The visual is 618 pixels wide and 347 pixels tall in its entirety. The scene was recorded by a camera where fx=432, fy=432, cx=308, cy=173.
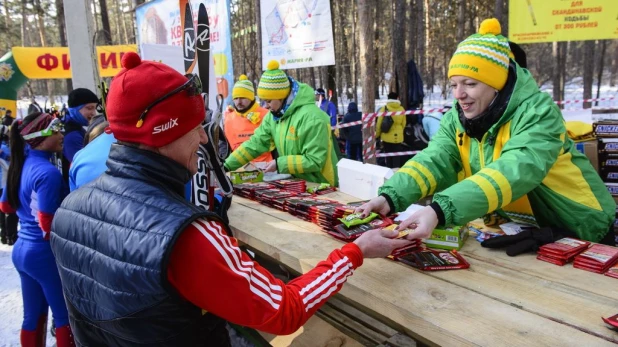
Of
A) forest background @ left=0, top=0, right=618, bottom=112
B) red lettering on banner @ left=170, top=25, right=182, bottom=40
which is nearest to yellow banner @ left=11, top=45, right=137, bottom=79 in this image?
forest background @ left=0, top=0, right=618, bottom=112

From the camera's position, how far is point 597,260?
1716mm

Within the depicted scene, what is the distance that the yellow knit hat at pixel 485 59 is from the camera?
212 centimetres

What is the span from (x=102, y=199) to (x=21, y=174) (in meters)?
2.37

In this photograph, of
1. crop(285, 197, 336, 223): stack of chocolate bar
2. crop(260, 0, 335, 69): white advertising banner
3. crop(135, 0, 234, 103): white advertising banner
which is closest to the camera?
crop(285, 197, 336, 223): stack of chocolate bar

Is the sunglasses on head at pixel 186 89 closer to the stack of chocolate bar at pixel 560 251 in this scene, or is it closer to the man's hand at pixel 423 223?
the man's hand at pixel 423 223

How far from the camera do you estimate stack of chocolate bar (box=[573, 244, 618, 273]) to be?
1.70 metres

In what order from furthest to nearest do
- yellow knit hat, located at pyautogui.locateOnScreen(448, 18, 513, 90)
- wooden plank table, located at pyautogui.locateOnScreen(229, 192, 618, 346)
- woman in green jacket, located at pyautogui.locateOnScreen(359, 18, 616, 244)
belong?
yellow knit hat, located at pyautogui.locateOnScreen(448, 18, 513, 90) < woman in green jacket, located at pyautogui.locateOnScreen(359, 18, 616, 244) < wooden plank table, located at pyautogui.locateOnScreen(229, 192, 618, 346)

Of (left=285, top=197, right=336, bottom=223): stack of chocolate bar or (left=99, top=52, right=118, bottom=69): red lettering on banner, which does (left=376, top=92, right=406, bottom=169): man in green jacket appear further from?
(left=99, top=52, right=118, bottom=69): red lettering on banner

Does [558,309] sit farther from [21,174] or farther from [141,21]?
[141,21]

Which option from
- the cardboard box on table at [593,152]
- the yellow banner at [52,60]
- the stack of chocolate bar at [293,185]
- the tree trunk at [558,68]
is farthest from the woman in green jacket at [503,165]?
the tree trunk at [558,68]

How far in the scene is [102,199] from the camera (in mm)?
1312

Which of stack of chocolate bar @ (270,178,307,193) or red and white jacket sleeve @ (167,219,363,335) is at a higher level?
red and white jacket sleeve @ (167,219,363,335)

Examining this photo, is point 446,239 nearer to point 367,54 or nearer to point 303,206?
point 303,206

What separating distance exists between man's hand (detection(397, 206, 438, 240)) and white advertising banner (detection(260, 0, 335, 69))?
18.3 feet
